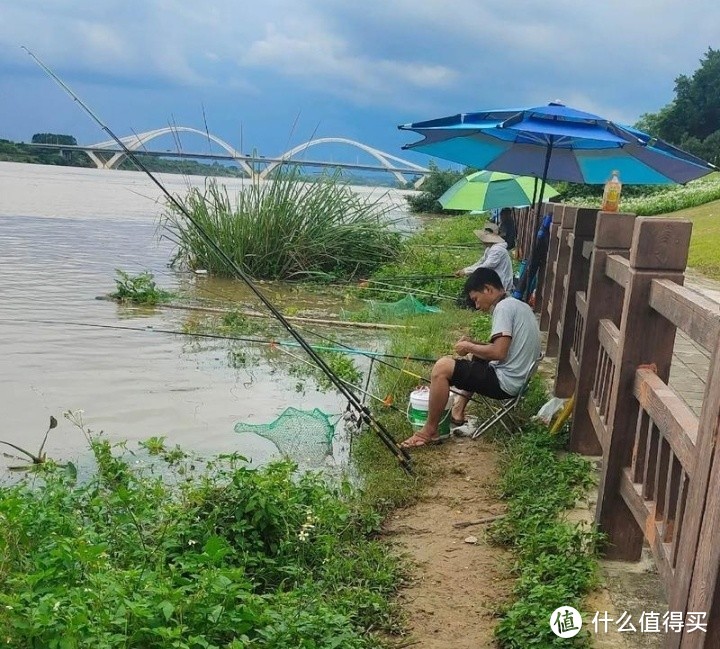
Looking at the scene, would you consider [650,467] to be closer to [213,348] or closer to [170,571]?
[170,571]

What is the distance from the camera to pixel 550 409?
17.8ft

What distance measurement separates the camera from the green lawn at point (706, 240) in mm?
13180

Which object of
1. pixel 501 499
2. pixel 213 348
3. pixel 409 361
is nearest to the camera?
pixel 501 499

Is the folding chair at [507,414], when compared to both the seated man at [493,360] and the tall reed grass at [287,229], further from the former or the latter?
the tall reed grass at [287,229]

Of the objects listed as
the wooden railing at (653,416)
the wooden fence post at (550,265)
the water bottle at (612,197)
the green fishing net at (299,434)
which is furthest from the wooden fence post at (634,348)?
the wooden fence post at (550,265)

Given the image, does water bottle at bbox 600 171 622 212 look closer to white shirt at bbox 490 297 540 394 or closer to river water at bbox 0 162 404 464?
white shirt at bbox 490 297 540 394

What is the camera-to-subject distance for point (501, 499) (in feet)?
15.3

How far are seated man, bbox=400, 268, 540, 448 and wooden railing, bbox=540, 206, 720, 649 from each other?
513 millimetres

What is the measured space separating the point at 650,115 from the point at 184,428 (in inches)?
2314

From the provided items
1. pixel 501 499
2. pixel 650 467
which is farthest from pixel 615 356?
pixel 501 499

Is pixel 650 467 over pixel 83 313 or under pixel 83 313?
over

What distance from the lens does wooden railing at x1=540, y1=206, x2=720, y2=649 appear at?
2213mm

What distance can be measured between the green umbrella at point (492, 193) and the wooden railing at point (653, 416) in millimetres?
8884

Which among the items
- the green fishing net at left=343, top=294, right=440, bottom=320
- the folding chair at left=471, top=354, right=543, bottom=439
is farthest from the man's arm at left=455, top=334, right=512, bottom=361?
the green fishing net at left=343, top=294, right=440, bottom=320
